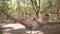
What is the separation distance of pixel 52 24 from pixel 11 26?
0.38 metres

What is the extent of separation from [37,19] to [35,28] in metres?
0.09

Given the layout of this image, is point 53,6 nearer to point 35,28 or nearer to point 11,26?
point 35,28

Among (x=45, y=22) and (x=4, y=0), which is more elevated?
(x=4, y=0)

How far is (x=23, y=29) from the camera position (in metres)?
1.17

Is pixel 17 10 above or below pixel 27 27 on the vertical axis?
above

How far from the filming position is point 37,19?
118 centimetres

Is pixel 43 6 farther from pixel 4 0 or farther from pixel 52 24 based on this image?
pixel 4 0

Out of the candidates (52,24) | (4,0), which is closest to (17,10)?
(4,0)

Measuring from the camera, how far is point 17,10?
117 cm

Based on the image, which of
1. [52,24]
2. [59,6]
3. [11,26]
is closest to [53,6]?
[59,6]

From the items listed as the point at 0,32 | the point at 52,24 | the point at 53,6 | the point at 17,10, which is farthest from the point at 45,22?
the point at 0,32

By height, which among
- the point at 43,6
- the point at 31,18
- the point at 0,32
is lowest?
the point at 0,32

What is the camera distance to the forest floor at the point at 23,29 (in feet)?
3.78

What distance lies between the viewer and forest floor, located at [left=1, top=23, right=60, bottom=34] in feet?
3.78
